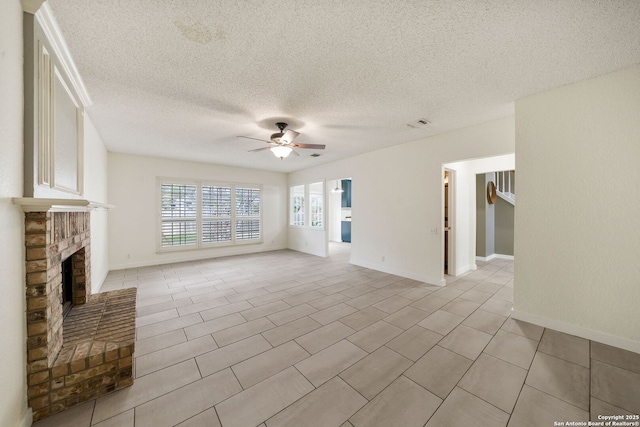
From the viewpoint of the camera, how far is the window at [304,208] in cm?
706

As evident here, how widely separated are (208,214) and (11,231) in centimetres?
517

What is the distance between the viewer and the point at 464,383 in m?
1.75

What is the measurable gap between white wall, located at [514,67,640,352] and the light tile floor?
12.0 inches

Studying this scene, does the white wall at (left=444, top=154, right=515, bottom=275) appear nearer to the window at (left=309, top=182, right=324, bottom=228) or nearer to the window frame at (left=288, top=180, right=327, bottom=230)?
the window frame at (left=288, top=180, right=327, bottom=230)

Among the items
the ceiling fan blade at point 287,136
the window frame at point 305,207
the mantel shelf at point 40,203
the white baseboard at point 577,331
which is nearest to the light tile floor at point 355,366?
the white baseboard at point 577,331

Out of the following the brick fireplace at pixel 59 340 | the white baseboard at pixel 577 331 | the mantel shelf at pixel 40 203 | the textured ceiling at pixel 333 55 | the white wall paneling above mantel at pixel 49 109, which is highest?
the textured ceiling at pixel 333 55

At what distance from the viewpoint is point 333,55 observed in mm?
1909

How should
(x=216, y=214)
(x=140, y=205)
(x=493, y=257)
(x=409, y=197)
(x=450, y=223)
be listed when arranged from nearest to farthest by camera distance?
1. (x=409, y=197)
2. (x=450, y=223)
3. (x=140, y=205)
4. (x=493, y=257)
5. (x=216, y=214)

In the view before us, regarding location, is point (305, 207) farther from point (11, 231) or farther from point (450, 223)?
point (11, 231)

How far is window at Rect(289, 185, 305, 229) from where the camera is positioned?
7461mm

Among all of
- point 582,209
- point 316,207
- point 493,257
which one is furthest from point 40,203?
point 493,257

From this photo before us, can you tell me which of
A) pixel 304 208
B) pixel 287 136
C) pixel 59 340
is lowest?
pixel 59 340

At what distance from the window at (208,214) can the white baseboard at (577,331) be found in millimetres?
6167

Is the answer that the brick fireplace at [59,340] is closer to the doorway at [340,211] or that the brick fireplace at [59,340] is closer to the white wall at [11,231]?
the white wall at [11,231]
